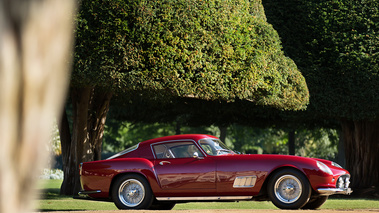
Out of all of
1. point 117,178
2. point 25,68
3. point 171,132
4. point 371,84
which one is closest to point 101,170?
point 117,178

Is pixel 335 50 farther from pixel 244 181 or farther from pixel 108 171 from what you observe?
pixel 108 171

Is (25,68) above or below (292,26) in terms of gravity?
below

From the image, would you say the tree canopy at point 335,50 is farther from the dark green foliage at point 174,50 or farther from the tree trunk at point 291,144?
the tree trunk at point 291,144

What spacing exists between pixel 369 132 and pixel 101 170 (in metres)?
13.1

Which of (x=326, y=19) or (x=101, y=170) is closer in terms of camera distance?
(x=101, y=170)

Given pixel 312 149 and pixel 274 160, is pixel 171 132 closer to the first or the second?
pixel 312 149

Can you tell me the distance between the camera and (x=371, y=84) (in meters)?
17.9

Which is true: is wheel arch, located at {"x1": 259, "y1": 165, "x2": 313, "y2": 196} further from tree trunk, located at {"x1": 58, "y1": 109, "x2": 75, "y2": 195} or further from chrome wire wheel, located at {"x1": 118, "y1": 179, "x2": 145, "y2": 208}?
tree trunk, located at {"x1": 58, "y1": 109, "x2": 75, "y2": 195}

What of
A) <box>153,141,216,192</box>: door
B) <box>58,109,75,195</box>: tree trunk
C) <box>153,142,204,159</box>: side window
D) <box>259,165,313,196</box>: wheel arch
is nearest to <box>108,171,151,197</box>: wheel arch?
<box>153,141,216,192</box>: door

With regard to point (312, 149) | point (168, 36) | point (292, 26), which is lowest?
point (312, 149)

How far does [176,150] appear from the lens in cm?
1060

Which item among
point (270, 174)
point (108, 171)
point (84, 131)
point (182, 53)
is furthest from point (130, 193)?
point (84, 131)

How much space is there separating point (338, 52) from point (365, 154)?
456 centimetres

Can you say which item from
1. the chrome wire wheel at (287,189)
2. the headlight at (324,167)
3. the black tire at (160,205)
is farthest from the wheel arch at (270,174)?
the black tire at (160,205)
